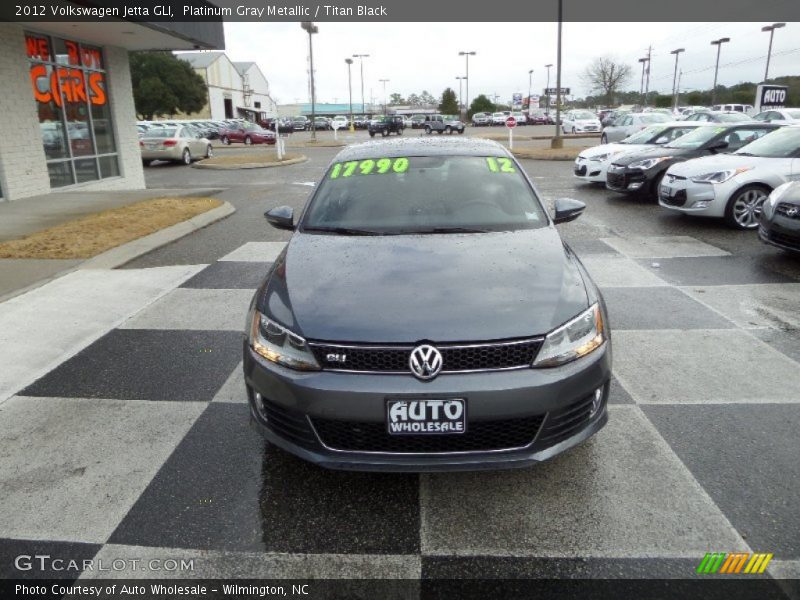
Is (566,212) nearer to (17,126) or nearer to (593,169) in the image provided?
(593,169)

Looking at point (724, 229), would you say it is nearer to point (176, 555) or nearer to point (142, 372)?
point (142, 372)

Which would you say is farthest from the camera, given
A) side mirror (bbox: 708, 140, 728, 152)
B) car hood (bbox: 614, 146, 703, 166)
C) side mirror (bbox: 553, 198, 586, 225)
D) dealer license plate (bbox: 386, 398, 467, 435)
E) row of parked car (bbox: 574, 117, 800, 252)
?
car hood (bbox: 614, 146, 703, 166)

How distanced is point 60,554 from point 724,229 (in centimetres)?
974

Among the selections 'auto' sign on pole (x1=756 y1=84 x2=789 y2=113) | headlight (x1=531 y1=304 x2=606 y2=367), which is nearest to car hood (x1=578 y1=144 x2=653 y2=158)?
headlight (x1=531 y1=304 x2=606 y2=367)

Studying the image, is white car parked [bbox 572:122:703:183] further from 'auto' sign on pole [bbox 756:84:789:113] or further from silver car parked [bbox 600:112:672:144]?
'auto' sign on pole [bbox 756:84:789:113]

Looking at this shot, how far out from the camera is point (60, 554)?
8.62 ft

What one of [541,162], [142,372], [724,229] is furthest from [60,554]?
[541,162]

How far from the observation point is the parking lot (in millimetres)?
2586

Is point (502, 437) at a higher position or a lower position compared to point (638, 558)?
higher

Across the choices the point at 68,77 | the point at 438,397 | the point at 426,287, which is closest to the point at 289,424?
the point at 438,397

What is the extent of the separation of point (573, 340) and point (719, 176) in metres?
7.92

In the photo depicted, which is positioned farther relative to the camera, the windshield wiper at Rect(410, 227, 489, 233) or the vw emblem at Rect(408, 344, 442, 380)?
the windshield wiper at Rect(410, 227, 489, 233)

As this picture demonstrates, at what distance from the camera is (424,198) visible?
13.7 feet

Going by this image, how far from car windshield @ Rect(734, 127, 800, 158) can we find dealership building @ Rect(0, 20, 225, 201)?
1222 centimetres
